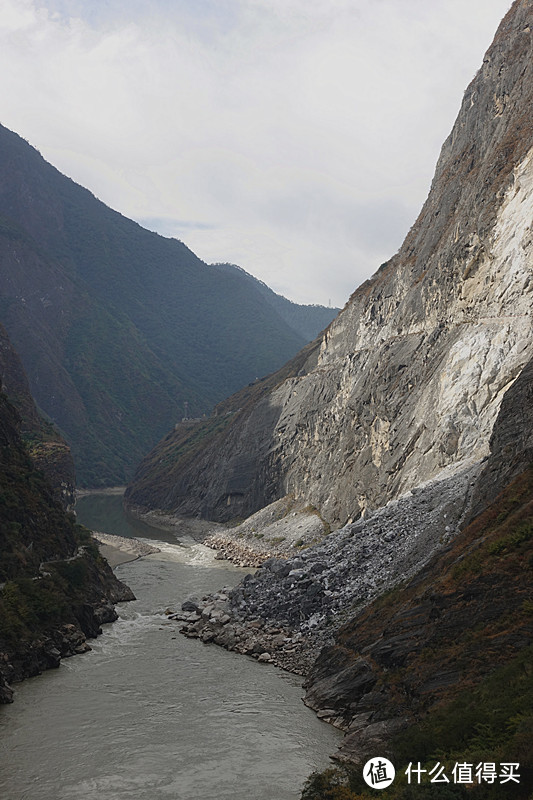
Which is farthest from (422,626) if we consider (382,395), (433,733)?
(382,395)

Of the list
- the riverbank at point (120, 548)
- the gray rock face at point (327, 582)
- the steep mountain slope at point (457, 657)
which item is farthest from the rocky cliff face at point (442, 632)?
the riverbank at point (120, 548)

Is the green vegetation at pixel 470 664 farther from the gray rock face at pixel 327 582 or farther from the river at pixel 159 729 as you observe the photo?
the gray rock face at pixel 327 582

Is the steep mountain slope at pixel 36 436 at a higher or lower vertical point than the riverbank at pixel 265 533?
higher

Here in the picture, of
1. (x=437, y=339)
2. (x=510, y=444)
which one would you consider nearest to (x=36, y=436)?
(x=437, y=339)

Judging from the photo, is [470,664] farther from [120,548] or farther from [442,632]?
[120,548]

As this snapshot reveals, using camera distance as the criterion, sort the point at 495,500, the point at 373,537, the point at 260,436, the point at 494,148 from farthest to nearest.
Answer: the point at 260,436
the point at 494,148
the point at 373,537
the point at 495,500

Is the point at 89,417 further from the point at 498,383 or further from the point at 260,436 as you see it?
the point at 498,383
